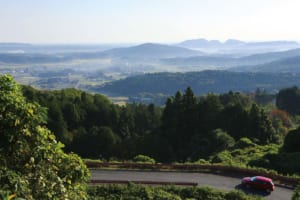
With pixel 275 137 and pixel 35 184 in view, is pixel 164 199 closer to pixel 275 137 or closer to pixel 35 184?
pixel 35 184

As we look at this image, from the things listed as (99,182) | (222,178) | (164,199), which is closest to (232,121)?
(222,178)

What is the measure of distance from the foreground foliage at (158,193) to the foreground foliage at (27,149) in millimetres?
13325

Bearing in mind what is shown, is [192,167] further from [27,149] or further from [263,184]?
[27,149]

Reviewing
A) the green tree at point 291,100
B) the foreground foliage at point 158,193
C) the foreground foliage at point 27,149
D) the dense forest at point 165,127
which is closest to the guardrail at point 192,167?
the foreground foliage at point 158,193

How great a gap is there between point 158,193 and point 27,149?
14.3m

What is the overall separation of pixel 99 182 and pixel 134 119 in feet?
127

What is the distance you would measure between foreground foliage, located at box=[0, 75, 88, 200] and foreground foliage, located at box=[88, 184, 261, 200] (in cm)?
1333

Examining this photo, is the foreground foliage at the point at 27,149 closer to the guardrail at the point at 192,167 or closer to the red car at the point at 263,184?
the red car at the point at 263,184

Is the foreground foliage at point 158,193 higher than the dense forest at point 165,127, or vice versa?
the foreground foliage at point 158,193

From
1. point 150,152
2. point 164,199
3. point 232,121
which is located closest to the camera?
point 164,199

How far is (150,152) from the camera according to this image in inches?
1938

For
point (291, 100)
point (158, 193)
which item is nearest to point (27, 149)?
point (158, 193)

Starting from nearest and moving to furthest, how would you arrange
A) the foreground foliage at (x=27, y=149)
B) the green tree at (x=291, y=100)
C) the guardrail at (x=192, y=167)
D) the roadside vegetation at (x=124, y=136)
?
the foreground foliage at (x=27, y=149), the roadside vegetation at (x=124, y=136), the guardrail at (x=192, y=167), the green tree at (x=291, y=100)

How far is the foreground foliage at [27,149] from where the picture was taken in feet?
25.9
